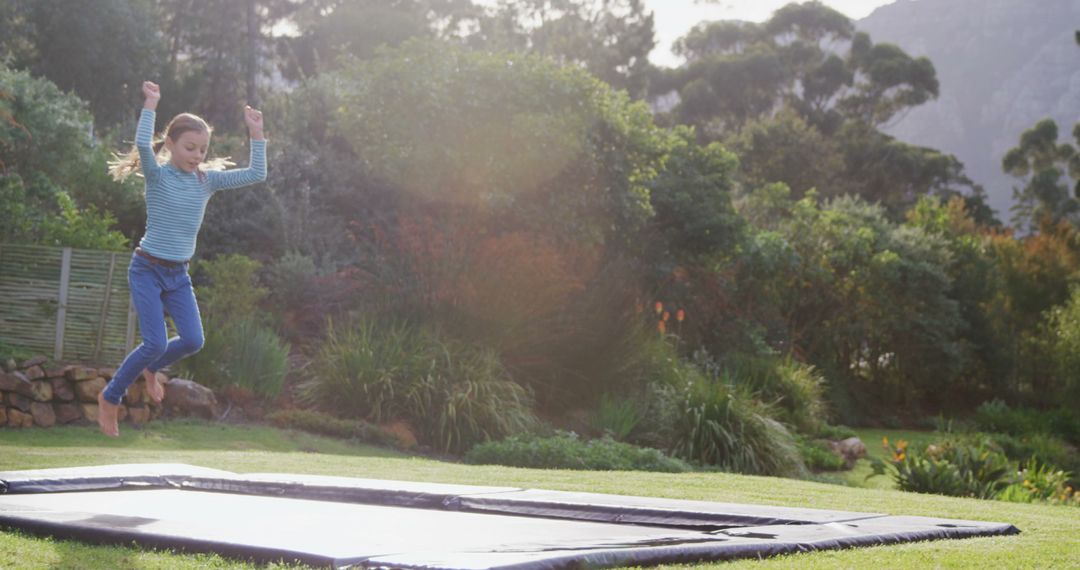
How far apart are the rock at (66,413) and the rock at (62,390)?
7 centimetres

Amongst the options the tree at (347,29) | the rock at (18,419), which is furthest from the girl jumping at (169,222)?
the tree at (347,29)

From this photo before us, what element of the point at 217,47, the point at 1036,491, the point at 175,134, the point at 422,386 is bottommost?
the point at 1036,491

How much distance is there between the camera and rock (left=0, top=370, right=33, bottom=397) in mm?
10078

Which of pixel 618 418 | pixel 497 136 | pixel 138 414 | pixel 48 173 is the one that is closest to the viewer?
pixel 138 414

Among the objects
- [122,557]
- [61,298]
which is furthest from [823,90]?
[122,557]

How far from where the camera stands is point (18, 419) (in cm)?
1008

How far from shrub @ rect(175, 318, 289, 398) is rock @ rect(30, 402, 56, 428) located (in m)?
1.62

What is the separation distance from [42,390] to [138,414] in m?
0.86

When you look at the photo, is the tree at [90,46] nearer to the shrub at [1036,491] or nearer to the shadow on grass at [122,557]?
the shrub at [1036,491]

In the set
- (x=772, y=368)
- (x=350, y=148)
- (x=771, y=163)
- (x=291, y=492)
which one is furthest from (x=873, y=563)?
(x=771, y=163)

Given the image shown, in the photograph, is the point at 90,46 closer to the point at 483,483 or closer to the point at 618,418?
the point at 618,418

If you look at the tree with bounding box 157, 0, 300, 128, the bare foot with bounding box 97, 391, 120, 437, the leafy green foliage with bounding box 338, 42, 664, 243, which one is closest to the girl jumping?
the bare foot with bounding box 97, 391, 120, 437

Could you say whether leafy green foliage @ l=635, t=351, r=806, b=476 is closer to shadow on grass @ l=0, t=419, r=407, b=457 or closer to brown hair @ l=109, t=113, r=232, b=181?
Answer: shadow on grass @ l=0, t=419, r=407, b=457

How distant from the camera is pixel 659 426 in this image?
1193 cm
